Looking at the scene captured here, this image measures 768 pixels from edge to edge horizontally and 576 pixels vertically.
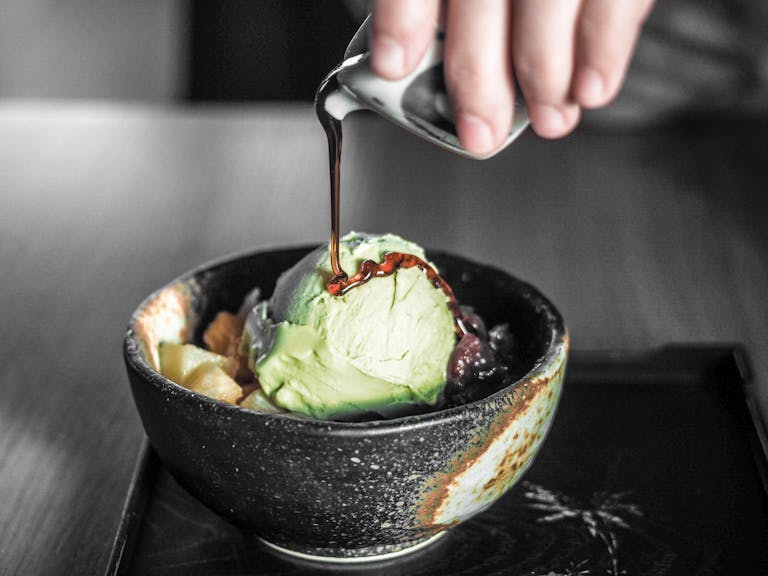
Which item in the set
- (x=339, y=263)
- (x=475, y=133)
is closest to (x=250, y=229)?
(x=339, y=263)

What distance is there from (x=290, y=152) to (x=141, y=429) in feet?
2.66

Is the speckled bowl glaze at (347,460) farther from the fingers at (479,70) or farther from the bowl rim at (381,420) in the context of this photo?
the fingers at (479,70)

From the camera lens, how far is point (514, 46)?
608 mm

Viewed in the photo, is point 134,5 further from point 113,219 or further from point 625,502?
point 625,502

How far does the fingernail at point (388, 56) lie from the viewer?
0.59 metres

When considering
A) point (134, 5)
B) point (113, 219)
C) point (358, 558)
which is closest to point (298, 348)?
point (358, 558)

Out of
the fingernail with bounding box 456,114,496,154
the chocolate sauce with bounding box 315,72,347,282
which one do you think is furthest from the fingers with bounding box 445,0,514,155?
the chocolate sauce with bounding box 315,72,347,282

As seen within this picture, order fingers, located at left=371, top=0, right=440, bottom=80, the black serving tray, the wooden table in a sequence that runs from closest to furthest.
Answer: fingers, located at left=371, top=0, right=440, bottom=80 < the black serving tray < the wooden table

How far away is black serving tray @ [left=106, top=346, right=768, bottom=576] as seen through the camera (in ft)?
2.50

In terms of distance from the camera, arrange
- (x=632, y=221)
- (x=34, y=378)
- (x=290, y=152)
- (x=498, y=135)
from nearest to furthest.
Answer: (x=498, y=135) < (x=34, y=378) < (x=632, y=221) < (x=290, y=152)

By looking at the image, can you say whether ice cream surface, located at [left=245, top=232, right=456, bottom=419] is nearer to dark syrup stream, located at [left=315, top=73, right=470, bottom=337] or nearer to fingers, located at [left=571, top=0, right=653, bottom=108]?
dark syrup stream, located at [left=315, top=73, right=470, bottom=337]

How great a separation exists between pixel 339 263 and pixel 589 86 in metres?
0.30

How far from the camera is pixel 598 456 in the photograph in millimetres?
905

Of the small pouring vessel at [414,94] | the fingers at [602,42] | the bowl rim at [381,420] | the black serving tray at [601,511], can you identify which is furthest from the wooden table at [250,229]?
the fingers at [602,42]
